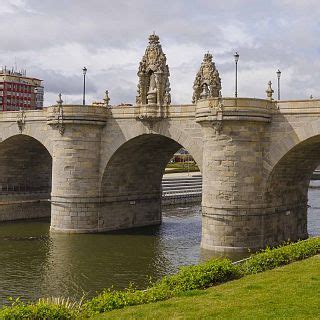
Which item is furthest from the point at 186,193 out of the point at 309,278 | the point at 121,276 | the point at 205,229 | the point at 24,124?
the point at 309,278

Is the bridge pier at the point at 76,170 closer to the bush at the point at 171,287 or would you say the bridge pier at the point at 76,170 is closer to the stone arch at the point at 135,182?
the stone arch at the point at 135,182

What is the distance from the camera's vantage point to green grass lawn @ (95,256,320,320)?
46.3 ft

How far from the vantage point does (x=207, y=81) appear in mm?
42750

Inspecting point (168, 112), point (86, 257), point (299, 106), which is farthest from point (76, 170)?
point (299, 106)

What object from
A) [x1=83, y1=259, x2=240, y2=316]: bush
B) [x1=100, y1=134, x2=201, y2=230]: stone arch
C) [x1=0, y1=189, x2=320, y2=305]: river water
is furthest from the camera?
[x1=100, y1=134, x2=201, y2=230]: stone arch

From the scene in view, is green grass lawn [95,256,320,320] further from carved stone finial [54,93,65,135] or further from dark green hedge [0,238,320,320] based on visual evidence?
carved stone finial [54,93,65,135]

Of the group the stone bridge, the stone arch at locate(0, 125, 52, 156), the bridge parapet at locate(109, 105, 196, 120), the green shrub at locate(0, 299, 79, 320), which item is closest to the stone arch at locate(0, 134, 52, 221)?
the stone bridge

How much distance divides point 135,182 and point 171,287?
2966cm

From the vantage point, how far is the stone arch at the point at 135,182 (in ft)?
143

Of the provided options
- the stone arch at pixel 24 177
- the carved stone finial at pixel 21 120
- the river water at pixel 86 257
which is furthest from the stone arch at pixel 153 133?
the stone arch at pixel 24 177

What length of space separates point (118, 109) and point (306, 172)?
52.2 feet

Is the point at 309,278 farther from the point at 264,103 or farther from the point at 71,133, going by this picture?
the point at 71,133

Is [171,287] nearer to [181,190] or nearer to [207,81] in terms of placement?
[207,81]

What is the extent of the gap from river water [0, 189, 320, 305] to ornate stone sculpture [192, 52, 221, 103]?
1178 cm
